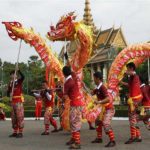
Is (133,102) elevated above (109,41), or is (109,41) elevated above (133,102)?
(109,41)

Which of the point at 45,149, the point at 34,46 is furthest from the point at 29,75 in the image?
the point at 45,149

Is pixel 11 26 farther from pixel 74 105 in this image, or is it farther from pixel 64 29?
pixel 74 105

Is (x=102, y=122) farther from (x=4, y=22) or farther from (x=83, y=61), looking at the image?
(x=4, y=22)

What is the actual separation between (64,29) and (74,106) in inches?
128

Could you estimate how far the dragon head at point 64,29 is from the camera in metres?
10.9

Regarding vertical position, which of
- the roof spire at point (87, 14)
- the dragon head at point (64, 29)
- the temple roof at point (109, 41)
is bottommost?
the dragon head at point (64, 29)

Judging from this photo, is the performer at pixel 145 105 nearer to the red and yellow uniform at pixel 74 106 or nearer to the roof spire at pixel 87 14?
the red and yellow uniform at pixel 74 106

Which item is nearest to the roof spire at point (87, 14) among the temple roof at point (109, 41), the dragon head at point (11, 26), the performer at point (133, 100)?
the temple roof at point (109, 41)

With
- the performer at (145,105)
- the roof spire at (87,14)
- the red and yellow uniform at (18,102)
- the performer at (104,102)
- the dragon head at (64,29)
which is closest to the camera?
the performer at (104,102)

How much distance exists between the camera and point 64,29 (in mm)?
11023

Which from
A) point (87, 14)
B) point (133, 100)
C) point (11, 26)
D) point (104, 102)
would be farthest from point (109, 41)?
point (104, 102)

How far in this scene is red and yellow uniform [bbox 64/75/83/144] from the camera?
8297 millimetres

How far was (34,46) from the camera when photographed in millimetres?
11852

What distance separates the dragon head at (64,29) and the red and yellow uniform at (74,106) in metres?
2.87
